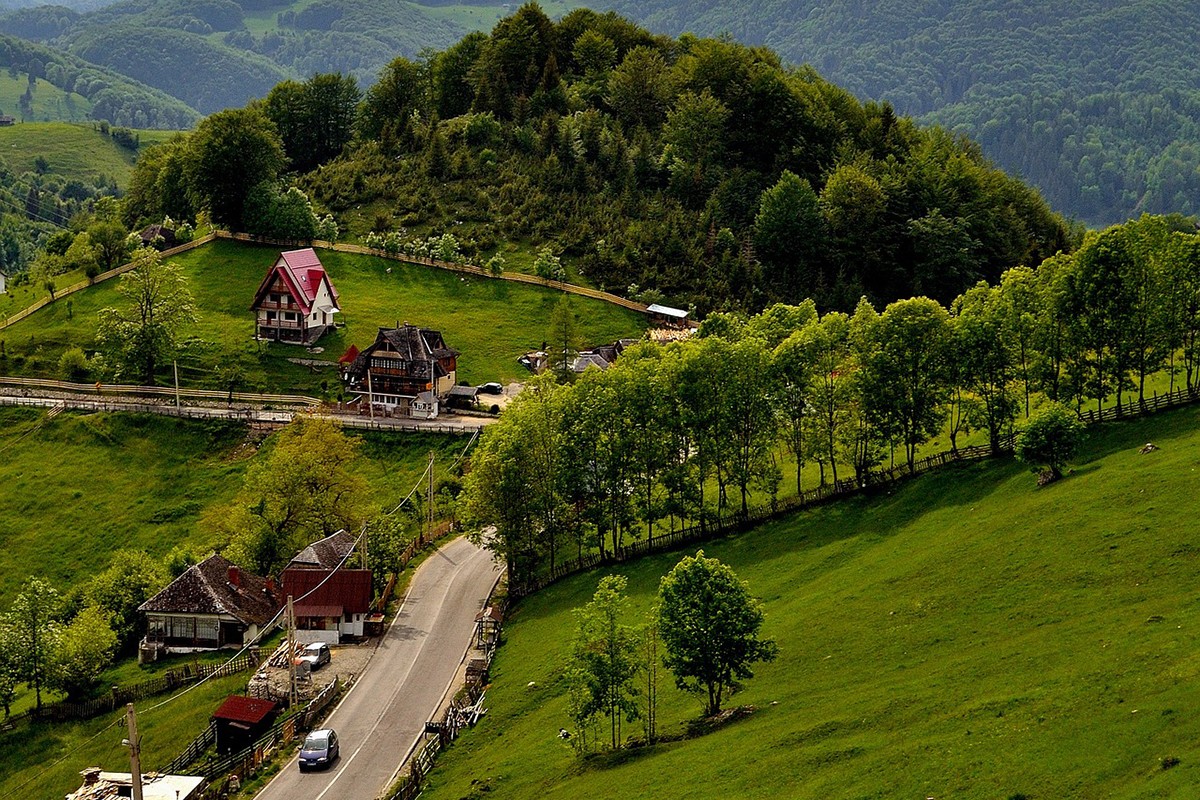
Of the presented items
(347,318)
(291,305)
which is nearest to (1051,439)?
(291,305)

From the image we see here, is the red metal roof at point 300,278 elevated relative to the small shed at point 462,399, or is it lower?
elevated

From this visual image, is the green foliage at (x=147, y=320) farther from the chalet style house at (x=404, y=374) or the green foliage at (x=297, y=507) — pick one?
the green foliage at (x=297, y=507)

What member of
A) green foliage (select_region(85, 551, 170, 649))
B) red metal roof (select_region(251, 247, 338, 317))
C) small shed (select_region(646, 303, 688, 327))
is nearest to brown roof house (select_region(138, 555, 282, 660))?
green foliage (select_region(85, 551, 170, 649))

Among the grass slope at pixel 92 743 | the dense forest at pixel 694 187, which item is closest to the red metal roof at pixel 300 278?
the dense forest at pixel 694 187

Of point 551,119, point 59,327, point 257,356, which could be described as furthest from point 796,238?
point 59,327

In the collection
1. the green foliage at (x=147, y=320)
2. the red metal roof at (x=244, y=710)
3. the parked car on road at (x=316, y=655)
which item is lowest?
the red metal roof at (x=244, y=710)

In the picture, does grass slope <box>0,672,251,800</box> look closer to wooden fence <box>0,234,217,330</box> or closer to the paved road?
the paved road

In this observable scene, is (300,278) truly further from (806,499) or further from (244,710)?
(244,710)
